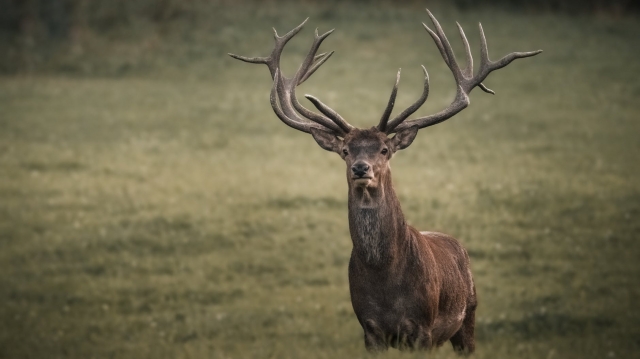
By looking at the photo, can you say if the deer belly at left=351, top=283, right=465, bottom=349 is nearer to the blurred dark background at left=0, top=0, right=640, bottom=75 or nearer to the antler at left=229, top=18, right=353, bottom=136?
the antler at left=229, top=18, right=353, bottom=136

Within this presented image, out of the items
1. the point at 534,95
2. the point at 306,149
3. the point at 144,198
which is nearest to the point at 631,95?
the point at 534,95

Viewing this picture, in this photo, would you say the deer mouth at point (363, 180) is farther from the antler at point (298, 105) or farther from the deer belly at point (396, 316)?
the deer belly at point (396, 316)

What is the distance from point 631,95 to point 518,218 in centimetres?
946

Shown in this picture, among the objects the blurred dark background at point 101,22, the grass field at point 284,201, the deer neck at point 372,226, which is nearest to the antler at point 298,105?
the deer neck at point 372,226

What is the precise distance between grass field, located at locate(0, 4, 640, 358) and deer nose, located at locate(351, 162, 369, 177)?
1487 mm

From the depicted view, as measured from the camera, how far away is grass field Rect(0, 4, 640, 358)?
14047mm

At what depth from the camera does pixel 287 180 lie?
20422 mm

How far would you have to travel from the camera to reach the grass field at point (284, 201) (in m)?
14.0

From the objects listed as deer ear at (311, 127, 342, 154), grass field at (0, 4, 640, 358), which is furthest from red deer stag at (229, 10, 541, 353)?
grass field at (0, 4, 640, 358)

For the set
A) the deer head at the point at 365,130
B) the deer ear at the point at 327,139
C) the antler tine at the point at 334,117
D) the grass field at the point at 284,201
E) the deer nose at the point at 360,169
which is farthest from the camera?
the grass field at the point at 284,201

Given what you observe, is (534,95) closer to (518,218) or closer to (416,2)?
(518,218)

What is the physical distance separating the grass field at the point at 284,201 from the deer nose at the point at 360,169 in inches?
58.5

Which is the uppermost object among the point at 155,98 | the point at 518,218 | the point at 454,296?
the point at 454,296

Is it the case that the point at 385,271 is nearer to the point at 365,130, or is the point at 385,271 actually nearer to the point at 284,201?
the point at 365,130
